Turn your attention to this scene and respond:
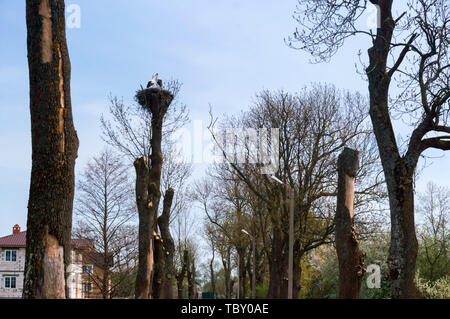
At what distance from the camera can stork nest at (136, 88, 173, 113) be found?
63.4ft

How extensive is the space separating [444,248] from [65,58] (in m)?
31.3

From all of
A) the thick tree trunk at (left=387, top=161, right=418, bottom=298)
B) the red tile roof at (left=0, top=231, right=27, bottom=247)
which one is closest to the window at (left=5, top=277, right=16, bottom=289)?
the red tile roof at (left=0, top=231, right=27, bottom=247)

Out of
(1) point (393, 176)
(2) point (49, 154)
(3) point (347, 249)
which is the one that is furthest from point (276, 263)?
(2) point (49, 154)

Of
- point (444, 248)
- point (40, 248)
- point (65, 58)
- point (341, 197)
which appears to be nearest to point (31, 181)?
point (40, 248)

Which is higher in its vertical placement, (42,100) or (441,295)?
(42,100)

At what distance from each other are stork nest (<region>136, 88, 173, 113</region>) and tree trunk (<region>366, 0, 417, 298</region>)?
933 centimetres

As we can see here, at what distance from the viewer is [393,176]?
10.6 metres

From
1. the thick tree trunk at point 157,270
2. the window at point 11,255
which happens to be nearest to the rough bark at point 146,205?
the thick tree trunk at point 157,270

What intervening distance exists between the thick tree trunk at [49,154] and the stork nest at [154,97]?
1269cm

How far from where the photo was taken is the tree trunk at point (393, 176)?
397 inches

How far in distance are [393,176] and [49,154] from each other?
7.02 meters
